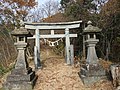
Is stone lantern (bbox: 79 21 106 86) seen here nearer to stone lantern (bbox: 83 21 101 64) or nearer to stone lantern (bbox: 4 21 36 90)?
stone lantern (bbox: 83 21 101 64)

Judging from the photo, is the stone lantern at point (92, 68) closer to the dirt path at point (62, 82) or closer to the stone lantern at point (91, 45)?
the stone lantern at point (91, 45)

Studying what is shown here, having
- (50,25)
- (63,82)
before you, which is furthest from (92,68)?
(50,25)

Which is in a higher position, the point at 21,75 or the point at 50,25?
the point at 50,25

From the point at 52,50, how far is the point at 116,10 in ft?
33.5

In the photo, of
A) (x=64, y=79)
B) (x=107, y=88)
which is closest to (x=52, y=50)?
(x=64, y=79)

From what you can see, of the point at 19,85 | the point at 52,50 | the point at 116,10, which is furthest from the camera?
the point at 52,50

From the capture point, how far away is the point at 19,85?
28.5ft

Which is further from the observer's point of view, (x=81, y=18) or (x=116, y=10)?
(x=81, y=18)

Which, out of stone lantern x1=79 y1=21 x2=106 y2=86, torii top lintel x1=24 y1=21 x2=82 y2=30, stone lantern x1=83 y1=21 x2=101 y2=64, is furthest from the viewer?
torii top lintel x1=24 y1=21 x2=82 y2=30

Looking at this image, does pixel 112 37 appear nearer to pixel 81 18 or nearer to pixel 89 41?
pixel 81 18

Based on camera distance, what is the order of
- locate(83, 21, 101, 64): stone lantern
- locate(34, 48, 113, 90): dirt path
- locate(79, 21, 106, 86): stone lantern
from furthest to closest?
locate(83, 21, 101, 64): stone lantern, locate(79, 21, 106, 86): stone lantern, locate(34, 48, 113, 90): dirt path

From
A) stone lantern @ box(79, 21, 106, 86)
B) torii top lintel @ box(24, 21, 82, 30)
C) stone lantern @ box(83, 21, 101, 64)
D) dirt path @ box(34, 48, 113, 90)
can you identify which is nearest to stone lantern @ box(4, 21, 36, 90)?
dirt path @ box(34, 48, 113, 90)

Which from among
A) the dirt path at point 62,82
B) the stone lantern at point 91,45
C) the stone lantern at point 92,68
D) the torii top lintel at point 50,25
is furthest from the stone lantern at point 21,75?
the torii top lintel at point 50,25

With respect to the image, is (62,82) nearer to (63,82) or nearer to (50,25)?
(63,82)
